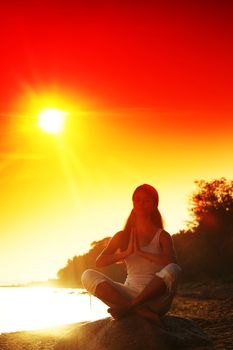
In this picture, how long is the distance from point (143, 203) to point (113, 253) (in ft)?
3.39

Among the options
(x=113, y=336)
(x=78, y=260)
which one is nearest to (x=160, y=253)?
(x=113, y=336)

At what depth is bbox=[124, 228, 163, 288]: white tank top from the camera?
282 inches

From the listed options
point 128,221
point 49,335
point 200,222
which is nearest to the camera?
point 128,221

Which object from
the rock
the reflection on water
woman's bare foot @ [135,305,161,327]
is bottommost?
the rock

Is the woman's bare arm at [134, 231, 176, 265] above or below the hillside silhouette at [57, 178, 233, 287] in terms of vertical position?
below

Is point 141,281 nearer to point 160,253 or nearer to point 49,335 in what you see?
point 160,253

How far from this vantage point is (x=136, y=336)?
23.0 ft

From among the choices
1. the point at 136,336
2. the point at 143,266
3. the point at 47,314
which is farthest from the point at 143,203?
the point at 47,314

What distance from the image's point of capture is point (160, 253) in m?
7.23

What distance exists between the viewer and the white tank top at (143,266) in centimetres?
716

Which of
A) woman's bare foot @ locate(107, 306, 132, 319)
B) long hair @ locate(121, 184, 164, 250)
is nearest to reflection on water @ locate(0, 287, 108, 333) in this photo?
woman's bare foot @ locate(107, 306, 132, 319)

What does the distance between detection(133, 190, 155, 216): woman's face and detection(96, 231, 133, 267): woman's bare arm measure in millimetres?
510

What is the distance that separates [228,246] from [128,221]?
4062cm

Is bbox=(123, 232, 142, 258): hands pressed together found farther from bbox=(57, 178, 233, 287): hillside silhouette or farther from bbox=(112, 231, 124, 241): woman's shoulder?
bbox=(57, 178, 233, 287): hillside silhouette
